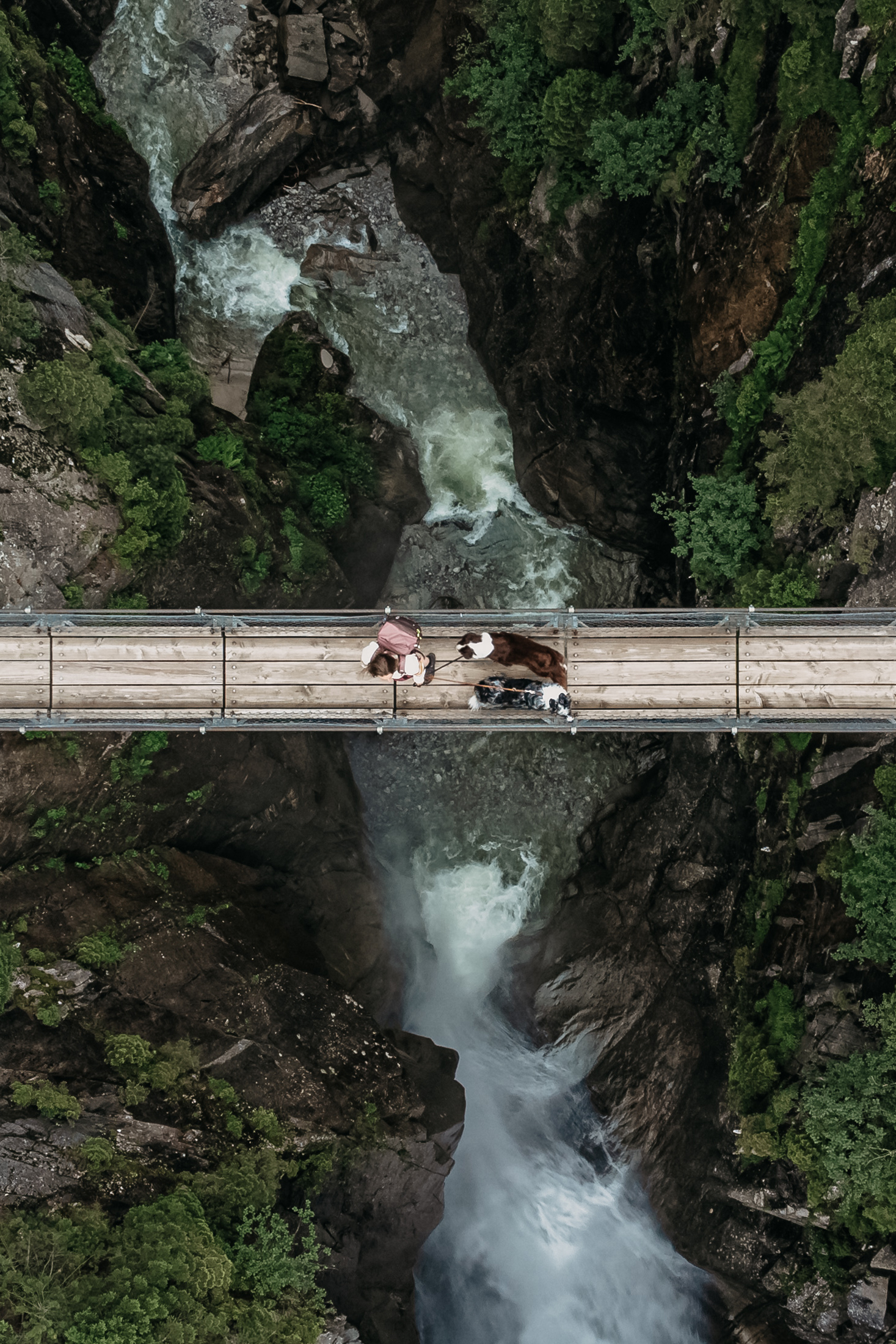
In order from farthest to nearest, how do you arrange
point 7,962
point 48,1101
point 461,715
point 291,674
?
point 7,962 < point 48,1101 < point 291,674 < point 461,715

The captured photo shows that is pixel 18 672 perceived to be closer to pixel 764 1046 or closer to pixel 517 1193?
pixel 764 1046

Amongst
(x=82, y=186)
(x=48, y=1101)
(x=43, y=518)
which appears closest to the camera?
(x=48, y=1101)

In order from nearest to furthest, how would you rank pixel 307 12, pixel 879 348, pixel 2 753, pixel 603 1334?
pixel 879 348 → pixel 2 753 → pixel 603 1334 → pixel 307 12

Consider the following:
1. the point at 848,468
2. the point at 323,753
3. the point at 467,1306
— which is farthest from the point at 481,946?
the point at 848,468

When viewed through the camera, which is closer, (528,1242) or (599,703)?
(599,703)

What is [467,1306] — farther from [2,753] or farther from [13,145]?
[13,145]

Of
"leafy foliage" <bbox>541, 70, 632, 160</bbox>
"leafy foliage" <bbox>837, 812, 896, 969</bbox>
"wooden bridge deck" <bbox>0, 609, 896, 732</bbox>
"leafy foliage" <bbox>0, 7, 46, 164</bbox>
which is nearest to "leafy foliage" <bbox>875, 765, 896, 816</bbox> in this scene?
"leafy foliage" <bbox>837, 812, 896, 969</bbox>

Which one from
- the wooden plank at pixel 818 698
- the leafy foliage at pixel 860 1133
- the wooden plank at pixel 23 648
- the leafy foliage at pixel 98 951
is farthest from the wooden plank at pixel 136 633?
the leafy foliage at pixel 860 1133

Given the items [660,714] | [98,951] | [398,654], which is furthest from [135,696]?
[660,714]
